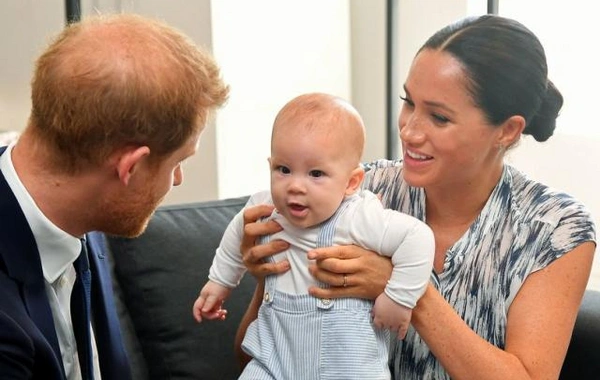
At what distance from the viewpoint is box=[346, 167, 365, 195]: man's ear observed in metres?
1.60

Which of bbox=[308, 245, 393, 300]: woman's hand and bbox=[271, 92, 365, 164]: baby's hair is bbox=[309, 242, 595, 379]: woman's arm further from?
bbox=[271, 92, 365, 164]: baby's hair

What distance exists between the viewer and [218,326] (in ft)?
6.93

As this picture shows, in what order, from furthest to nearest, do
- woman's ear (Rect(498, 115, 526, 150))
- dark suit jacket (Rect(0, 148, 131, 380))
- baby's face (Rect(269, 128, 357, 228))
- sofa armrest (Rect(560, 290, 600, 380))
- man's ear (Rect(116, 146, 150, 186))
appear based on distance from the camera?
sofa armrest (Rect(560, 290, 600, 380)), woman's ear (Rect(498, 115, 526, 150)), baby's face (Rect(269, 128, 357, 228)), man's ear (Rect(116, 146, 150, 186)), dark suit jacket (Rect(0, 148, 131, 380))

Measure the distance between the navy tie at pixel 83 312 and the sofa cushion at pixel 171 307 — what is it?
52 centimetres

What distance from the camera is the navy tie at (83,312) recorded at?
60.5 inches

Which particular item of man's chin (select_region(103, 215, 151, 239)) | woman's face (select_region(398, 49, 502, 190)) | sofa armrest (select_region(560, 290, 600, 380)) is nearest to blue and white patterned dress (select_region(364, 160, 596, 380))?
woman's face (select_region(398, 49, 502, 190))

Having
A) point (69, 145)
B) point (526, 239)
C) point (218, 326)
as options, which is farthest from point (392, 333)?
point (69, 145)

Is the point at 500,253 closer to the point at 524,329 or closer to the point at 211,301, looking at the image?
the point at 524,329

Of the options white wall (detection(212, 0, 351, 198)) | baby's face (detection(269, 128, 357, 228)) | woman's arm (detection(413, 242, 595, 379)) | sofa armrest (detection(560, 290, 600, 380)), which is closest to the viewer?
baby's face (detection(269, 128, 357, 228))

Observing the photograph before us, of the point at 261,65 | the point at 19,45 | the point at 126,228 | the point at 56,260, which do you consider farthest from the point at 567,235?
the point at 19,45

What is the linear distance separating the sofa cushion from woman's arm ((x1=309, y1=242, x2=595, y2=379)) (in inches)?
23.5

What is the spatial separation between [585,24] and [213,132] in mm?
1200

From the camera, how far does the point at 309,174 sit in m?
1.56

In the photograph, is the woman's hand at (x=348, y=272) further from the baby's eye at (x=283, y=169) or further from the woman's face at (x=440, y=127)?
the woman's face at (x=440, y=127)
